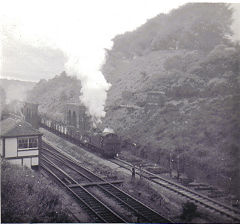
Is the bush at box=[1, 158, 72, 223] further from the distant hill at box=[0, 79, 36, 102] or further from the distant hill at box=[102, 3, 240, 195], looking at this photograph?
the distant hill at box=[0, 79, 36, 102]

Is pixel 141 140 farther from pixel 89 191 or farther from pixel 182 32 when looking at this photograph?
pixel 182 32

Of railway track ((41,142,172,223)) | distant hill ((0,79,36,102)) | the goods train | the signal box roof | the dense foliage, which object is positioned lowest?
railway track ((41,142,172,223))

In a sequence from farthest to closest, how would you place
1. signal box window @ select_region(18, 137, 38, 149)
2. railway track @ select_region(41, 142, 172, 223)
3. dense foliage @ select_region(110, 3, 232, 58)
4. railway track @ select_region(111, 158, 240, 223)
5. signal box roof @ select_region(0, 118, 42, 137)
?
dense foliage @ select_region(110, 3, 232, 58)
signal box window @ select_region(18, 137, 38, 149)
signal box roof @ select_region(0, 118, 42, 137)
railway track @ select_region(41, 142, 172, 223)
railway track @ select_region(111, 158, 240, 223)

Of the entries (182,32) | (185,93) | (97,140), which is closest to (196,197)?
(97,140)

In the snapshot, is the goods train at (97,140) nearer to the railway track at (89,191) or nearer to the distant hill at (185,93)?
the railway track at (89,191)

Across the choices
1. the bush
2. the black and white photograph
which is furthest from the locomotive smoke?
the bush

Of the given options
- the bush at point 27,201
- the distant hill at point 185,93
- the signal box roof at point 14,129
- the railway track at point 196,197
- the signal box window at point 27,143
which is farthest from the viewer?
the distant hill at point 185,93

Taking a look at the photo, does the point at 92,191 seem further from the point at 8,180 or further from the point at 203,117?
the point at 203,117

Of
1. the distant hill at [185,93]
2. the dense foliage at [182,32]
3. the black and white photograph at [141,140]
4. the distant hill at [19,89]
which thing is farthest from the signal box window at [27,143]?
the distant hill at [19,89]
